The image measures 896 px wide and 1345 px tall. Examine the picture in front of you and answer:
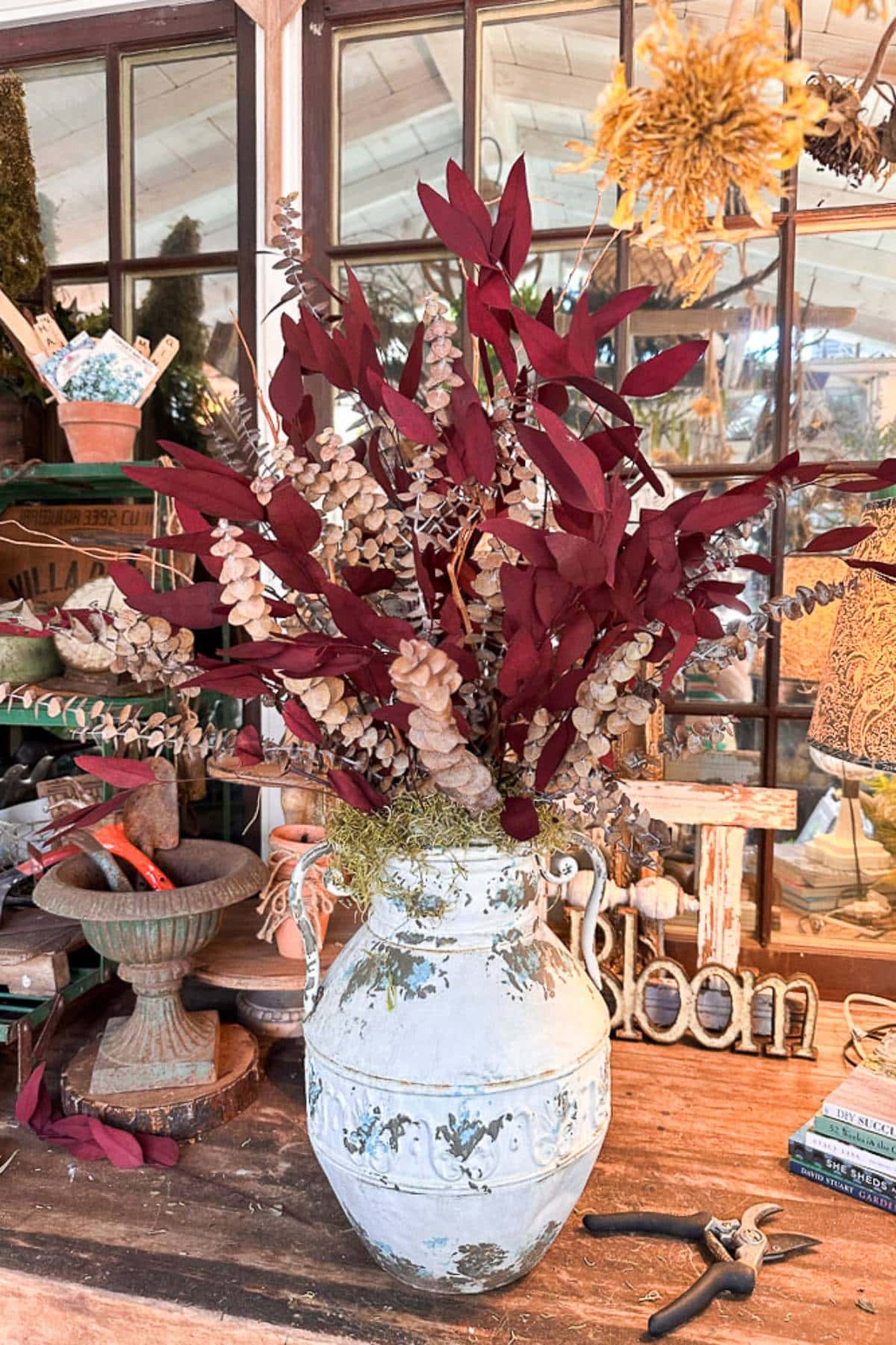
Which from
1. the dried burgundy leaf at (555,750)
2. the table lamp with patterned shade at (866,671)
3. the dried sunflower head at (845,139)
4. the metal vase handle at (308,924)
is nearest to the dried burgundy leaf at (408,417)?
the dried burgundy leaf at (555,750)

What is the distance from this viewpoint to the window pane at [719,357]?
1.44 metres

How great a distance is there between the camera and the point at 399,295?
60.9 inches

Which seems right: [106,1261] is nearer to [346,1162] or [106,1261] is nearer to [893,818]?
[346,1162]

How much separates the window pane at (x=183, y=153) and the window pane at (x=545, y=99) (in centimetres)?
40

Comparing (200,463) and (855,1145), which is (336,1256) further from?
(200,463)

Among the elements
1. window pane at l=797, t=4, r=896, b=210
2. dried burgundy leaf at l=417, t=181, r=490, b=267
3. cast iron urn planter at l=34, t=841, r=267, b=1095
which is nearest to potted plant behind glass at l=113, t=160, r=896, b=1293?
dried burgundy leaf at l=417, t=181, r=490, b=267

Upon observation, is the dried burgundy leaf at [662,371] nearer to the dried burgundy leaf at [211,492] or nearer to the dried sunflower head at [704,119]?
the dried sunflower head at [704,119]

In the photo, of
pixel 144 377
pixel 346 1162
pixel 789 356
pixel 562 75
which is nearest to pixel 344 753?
pixel 346 1162

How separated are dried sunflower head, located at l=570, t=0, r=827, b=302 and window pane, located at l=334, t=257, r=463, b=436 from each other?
3.51 ft

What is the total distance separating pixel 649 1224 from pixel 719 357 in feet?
3.70

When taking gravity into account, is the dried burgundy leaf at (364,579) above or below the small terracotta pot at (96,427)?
below

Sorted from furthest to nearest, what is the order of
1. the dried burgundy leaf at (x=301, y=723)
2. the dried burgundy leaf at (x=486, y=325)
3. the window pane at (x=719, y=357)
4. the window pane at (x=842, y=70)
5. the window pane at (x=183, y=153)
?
the window pane at (x=183, y=153) < the window pane at (x=719, y=357) < the window pane at (x=842, y=70) < the dried burgundy leaf at (x=301, y=723) < the dried burgundy leaf at (x=486, y=325)

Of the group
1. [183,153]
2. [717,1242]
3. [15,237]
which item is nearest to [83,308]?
[15,237]

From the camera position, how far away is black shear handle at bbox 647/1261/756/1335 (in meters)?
0.80
